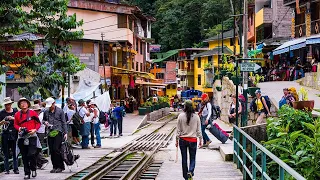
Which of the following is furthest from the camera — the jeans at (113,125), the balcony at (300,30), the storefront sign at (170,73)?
the storefront sign at (170,73)

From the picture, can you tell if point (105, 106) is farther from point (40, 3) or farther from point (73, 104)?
point (40, 3)

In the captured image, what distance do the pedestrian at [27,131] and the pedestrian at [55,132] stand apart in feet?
2.93

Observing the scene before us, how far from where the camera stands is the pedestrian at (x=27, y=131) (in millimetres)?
11617

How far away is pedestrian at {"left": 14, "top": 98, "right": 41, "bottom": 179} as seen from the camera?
457 inches

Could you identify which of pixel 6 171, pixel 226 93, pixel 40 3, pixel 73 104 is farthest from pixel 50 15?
pixel 226 93

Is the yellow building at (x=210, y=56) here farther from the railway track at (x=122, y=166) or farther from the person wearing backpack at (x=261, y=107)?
the railway track at (x=122, y=166)

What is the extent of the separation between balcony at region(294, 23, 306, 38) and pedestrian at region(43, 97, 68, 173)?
29.2 metres

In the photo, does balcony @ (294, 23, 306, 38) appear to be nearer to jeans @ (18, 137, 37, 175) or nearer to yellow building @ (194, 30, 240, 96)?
yellow building @ (194, 30, 240, 96)

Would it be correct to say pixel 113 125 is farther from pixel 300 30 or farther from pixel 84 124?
pixel 300 30

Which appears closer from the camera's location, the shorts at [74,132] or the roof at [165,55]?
the shorts at [74,132]

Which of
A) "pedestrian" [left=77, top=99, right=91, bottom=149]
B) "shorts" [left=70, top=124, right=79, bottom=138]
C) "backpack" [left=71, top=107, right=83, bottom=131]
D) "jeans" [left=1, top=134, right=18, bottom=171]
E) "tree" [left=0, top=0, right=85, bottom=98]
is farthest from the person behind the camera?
"shorts" [left=70, top=124, right=79, bottom=138]

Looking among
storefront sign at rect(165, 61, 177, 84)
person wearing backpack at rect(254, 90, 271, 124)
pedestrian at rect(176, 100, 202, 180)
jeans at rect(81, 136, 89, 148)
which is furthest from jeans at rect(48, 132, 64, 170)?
storefront sign at rect(165, 61, 177, 84)

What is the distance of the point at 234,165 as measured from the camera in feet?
44.5

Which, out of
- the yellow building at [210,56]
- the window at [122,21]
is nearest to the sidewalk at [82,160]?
the window at [122,21]
